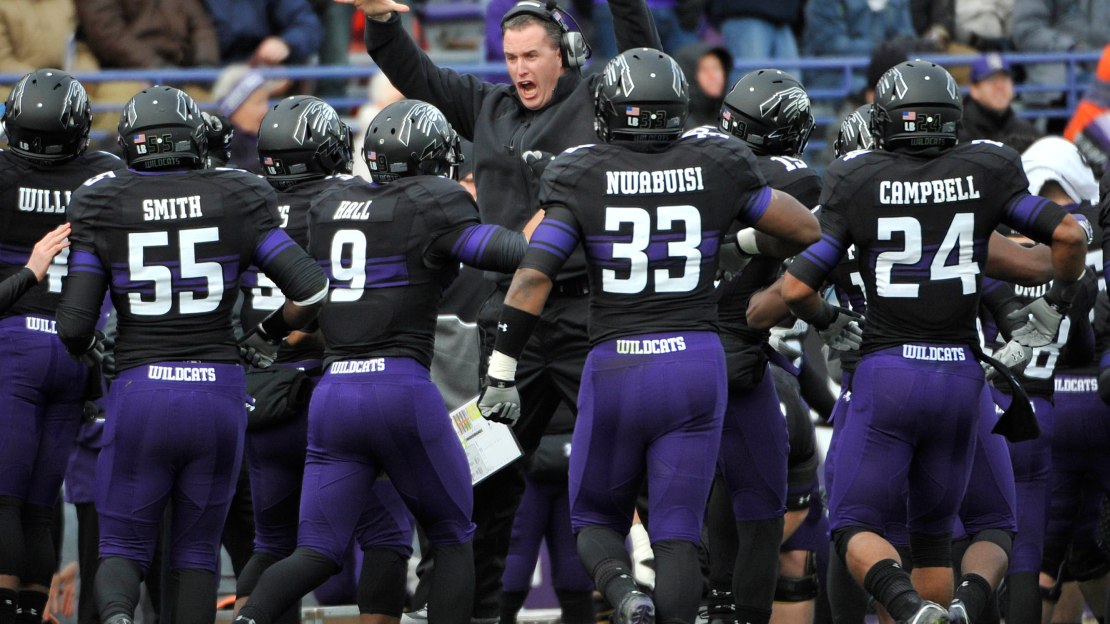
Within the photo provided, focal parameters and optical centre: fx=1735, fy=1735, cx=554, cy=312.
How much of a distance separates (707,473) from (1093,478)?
10.1 ft

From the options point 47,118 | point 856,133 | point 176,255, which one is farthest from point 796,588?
point 47,118

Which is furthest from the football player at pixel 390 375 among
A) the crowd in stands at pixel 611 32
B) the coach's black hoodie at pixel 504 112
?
the crowd in stands at pixel 611 32

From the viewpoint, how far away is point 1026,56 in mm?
13508

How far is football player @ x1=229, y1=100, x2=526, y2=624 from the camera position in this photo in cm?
678

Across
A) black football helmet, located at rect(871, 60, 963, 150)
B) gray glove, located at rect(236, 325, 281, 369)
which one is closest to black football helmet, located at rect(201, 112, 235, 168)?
gray glove, located at rect(236, 325, 281, 369)

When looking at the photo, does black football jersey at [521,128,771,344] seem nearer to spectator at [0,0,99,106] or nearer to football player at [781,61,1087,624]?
football player at [781,61,1087,624]

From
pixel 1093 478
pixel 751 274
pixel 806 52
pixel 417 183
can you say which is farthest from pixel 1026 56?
pixel 417 183

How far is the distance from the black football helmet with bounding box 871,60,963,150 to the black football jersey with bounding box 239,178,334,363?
8.13ft

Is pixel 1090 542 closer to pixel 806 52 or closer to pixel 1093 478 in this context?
pixel 1093 478

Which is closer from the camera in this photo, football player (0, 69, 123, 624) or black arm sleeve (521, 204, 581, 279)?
black arm sleeve (521, 204, 581, 279)

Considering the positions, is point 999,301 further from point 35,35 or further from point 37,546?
point 35,35

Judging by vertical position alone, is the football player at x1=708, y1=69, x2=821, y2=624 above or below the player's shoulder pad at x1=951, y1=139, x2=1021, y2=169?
below

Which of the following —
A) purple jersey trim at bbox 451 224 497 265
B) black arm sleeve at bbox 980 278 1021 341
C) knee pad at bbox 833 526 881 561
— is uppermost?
purple jersey trim at bbox 451 224 497 265

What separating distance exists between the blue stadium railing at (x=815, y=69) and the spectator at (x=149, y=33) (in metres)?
0.22
